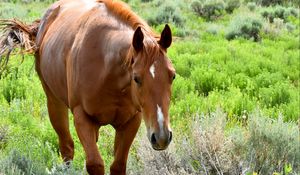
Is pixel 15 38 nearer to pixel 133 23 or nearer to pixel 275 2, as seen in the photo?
pixel 133 23

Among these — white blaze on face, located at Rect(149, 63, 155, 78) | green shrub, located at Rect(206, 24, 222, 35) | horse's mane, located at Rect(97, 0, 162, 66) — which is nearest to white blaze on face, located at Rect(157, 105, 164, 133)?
white blaze on face, located at Rect(149, 63, 155, 78)

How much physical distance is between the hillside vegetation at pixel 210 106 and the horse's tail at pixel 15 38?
39 centimetres

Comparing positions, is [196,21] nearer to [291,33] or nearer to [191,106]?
[291,33]

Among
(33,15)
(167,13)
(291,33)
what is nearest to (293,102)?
(291,33)

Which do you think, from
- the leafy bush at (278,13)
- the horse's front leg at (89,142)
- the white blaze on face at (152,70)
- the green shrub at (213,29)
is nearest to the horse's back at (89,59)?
the horse's front leg at (89,142)

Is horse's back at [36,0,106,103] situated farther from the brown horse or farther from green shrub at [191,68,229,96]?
green shrub at [191,68,229,96]

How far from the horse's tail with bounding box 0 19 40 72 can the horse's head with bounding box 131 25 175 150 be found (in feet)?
6.81

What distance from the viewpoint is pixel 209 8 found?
16453mm

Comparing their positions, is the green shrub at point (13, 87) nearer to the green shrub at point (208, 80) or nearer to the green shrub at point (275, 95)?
the green shrub at point (208, 80)

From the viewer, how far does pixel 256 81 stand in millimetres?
9172

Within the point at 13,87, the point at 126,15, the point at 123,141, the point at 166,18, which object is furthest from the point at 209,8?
the point at 126,15

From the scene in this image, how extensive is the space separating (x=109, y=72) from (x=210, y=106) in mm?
3403

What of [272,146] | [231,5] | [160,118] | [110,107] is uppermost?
[160,118]

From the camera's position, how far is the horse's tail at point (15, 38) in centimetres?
A: 582
